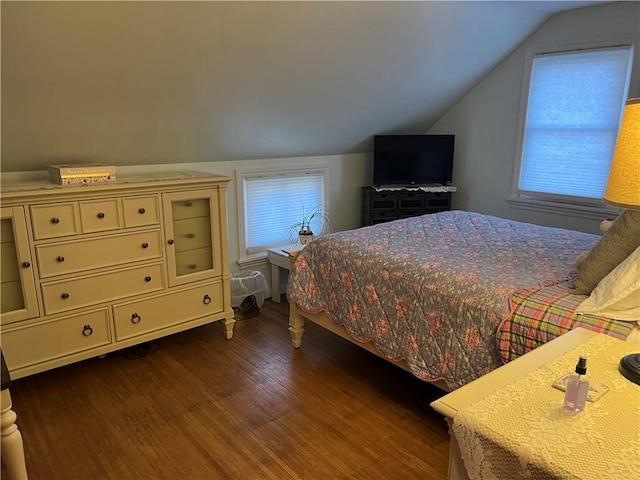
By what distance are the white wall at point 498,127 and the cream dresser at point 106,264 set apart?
2547 millimetres

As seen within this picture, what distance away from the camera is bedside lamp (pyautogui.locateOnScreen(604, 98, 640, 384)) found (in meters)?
1.20

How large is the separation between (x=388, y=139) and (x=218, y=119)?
170 cm

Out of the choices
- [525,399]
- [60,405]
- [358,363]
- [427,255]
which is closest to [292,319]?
[358,363]

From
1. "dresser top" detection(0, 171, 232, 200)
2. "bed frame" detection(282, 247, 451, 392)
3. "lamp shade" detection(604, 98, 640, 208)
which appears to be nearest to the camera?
"lamp shade" detection(604, 98, 640, 208)

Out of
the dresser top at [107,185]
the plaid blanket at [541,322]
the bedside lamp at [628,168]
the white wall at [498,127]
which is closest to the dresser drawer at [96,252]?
the dresser top at [107,185]

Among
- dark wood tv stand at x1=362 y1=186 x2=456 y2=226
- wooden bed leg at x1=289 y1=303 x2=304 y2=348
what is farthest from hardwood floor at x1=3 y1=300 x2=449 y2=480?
dark wood tv stand at x1=362 y1=186 x2=456 y2=226

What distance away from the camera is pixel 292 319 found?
3148 millimetres

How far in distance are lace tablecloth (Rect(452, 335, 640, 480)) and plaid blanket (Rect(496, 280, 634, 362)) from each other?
503 millimetres

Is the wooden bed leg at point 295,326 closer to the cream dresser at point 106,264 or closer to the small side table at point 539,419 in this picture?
the cream dresser at point 106,264

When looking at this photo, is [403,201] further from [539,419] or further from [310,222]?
[539,419]

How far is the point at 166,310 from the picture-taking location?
3.03 meters

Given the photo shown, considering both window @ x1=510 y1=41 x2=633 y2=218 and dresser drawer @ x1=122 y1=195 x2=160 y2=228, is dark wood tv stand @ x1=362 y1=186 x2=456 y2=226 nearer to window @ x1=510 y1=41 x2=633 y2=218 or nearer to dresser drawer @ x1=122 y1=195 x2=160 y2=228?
window @ x1=510 y1=41 x2=633 y2=218

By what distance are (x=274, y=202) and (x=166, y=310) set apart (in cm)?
144

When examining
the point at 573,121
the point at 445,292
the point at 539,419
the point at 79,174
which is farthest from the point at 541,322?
the point at 573,121
